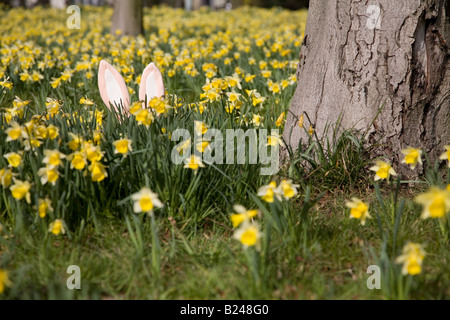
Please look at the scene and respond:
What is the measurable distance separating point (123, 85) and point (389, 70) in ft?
5.48

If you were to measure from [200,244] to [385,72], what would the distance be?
144 cm

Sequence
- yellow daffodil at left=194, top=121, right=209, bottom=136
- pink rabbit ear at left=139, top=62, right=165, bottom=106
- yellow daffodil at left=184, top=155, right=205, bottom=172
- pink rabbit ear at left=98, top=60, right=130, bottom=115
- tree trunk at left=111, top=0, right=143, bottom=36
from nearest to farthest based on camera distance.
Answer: yellow daffodil at left=184, top=155, right=205, bottom=172, yellow daffodil at left=194, top=121, right=209, bottom=136, pink rabbit ear at left=139, top=62, right=165, bottom=106, pink rabbit ear at left=98, top=60, right=130, bottom=115, tree trunk at left=111, top=0, right=143, bottom=36

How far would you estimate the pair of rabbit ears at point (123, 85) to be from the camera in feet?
9.75

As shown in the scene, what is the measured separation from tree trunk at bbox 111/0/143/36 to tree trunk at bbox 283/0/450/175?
583 cm

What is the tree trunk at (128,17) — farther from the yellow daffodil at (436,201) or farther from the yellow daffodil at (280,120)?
the yellow daffodil at (436,201)

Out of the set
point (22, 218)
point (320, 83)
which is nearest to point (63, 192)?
point (22, 218)

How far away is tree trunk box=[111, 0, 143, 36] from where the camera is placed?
8062mm

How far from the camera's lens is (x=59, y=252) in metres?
2.07

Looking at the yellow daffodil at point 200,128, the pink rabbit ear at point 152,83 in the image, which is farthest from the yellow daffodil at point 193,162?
the pink rabbit ear at point 152,83

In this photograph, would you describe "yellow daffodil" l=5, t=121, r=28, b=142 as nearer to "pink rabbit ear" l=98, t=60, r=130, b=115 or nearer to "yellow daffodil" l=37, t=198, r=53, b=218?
"yellow daffodil" l=37, t=198, r=53, b=218

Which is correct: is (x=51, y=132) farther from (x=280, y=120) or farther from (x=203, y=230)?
(x=280, y=120)

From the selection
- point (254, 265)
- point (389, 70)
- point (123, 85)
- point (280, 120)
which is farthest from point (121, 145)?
point (389, 70)

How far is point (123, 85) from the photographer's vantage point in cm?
314

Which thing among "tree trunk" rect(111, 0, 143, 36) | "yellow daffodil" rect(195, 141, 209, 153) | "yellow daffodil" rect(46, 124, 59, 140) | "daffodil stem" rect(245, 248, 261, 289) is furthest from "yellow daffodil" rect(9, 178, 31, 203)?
"tree trunk" rect(111, 0, 143, 36)
